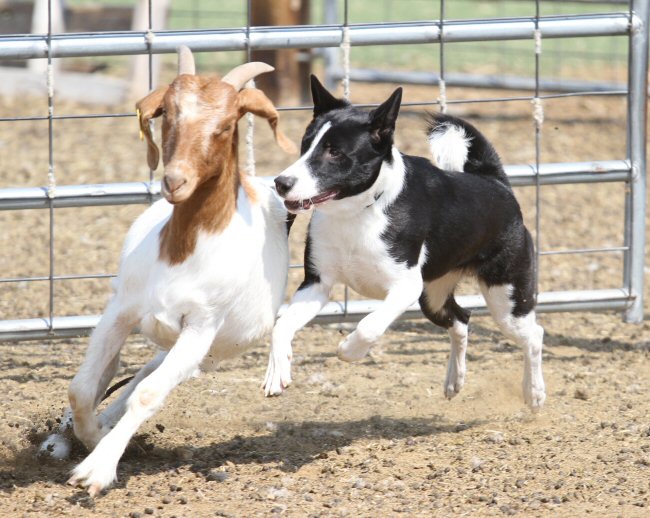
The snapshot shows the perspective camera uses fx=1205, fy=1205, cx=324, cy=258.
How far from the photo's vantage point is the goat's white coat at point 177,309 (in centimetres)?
423

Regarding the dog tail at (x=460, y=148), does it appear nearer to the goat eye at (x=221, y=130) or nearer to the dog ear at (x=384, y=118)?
the dog ear at (x=384, y=118)

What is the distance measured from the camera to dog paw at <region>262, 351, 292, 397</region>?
4.40 m

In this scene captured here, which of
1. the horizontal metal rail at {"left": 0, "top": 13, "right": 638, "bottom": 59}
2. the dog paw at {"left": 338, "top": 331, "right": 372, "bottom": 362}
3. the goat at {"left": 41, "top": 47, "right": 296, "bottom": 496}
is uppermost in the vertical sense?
the horizontal metal rail at {"left": 0, "top": 13, "right": 638, "bottom": 59}

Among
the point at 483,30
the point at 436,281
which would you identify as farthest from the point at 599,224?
the point at 436,281

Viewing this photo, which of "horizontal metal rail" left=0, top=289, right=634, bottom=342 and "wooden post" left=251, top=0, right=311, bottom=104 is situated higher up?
"wooden post" left=251, top=0, right=311, bottom=104

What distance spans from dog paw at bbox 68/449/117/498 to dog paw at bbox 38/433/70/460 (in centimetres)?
64

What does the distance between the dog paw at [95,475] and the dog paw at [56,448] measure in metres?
0.64

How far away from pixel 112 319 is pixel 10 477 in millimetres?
773

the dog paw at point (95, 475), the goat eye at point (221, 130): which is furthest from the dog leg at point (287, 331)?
the goat eye at point (221, 130)

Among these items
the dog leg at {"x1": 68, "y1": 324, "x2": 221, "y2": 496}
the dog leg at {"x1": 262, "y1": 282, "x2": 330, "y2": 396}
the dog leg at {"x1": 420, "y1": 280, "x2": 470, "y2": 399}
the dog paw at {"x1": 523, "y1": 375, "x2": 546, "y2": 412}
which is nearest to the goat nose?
the dog leg at {"x1": 68, "y1": 324, "x2": 221, "y2": 496}

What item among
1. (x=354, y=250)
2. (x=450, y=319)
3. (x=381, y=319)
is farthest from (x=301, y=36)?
(x=381, y=319)

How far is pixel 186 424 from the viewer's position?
5.26 m

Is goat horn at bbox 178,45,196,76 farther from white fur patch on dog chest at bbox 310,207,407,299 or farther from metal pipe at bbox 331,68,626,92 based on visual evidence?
metal pipe at bbox 331,68,626,92

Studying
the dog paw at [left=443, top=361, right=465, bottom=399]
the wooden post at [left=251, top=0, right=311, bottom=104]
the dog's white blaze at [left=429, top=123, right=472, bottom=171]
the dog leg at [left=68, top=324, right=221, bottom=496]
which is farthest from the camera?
the wooden post at [left=251, top=0, right=311, bottom=104]
